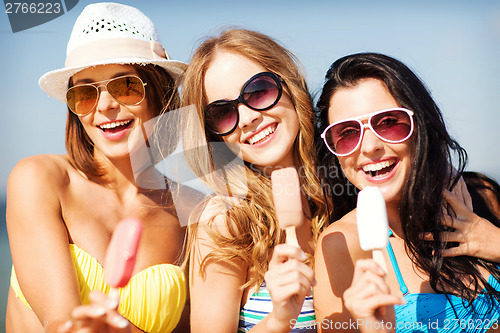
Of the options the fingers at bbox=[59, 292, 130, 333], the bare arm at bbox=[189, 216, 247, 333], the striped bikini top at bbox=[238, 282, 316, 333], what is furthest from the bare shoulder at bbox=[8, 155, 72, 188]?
the striped bikini top at bbox=[238, 282, 316, 333]

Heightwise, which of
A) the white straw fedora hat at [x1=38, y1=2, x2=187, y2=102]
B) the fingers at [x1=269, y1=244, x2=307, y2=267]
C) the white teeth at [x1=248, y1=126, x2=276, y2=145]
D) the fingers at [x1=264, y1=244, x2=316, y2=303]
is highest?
the white straw fedora hat at [x1=38, y1=2, x2=187, y2=102]

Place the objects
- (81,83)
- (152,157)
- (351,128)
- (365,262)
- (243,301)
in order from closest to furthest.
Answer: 1. (365,262)
2. (351,128)
3. (243,301)
4. (81,83)
5. (152,157)

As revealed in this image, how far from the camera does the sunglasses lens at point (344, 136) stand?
2373mm

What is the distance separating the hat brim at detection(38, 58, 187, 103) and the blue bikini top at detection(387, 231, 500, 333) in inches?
72.8

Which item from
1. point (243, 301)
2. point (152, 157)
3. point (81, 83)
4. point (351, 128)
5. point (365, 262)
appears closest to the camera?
point (365, 262)

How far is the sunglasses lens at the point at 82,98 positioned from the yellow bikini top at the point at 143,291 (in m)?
0.79

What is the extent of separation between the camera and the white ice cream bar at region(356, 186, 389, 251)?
6.15 ft

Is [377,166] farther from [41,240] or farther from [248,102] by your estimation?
[41,240]

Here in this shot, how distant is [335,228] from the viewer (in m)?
2.45

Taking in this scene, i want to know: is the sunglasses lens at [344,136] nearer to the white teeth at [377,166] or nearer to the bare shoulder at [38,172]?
the white teeth at [377,166]

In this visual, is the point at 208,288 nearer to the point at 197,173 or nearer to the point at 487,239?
the point at 197,173

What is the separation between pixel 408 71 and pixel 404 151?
44cm

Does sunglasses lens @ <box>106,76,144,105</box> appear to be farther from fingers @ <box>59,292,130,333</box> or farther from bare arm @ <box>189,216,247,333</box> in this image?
fingers @ <box>59,292,130,333</box>

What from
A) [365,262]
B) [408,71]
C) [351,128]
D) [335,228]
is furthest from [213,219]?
[408,71]
